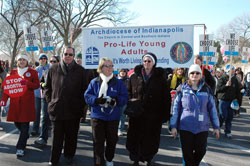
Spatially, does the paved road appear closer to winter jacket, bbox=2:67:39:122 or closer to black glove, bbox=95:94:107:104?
winter jacket, bbox=2:67:39:122

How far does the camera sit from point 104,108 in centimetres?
381

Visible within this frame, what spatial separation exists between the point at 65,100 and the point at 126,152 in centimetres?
191

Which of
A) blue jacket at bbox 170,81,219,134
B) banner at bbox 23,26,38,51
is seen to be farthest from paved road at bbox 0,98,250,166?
banner at bbox 23,26,38,51

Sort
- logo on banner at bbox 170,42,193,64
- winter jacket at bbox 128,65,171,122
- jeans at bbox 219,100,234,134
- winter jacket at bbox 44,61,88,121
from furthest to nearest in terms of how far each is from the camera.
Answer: jeans at bbox 219,100,234,134, logo on banner at bbox 170,42,193,64, winter jacket at bbox 128,65,171,122, winter jacket at bbox 44,61,88,121

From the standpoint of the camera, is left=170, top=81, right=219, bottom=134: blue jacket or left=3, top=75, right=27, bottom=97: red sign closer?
left=170, top=81, right=219, bottom=134: blue jacket

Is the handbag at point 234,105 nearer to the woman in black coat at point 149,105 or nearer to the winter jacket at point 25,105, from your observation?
the woman in black coat at point 149,105

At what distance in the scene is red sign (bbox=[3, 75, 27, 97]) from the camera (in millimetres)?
4750

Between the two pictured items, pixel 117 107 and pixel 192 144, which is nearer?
pixel 192 144

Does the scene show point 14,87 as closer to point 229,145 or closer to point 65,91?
point 65,91

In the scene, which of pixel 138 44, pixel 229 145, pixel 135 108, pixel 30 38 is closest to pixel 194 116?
pixel 135 108

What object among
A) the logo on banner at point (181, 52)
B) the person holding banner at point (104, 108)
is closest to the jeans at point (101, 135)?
the person holding banner at point (104, 108)

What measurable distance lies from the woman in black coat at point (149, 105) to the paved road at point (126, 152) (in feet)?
1.53

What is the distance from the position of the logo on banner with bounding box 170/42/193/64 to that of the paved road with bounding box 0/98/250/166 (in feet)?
6.58

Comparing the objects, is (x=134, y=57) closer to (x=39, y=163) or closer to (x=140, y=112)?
(x=140, y=112)
